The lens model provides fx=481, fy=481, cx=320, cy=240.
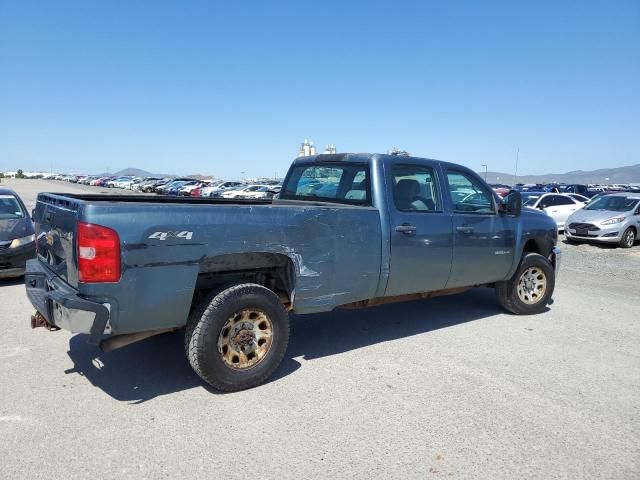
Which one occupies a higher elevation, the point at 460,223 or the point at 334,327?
the point at 460,223

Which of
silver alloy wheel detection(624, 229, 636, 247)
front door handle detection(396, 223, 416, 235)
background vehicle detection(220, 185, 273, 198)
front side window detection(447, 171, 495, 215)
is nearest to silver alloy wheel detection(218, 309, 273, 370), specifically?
front door handle detection(396, 223, 416, 235)

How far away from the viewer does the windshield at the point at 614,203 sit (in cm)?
1448

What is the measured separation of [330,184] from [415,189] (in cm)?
93

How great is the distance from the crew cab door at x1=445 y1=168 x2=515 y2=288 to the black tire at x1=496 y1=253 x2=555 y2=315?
1.16 feet

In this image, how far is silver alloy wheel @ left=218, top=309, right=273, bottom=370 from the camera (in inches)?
149

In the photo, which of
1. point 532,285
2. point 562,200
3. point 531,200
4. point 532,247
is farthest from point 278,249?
point 562,200

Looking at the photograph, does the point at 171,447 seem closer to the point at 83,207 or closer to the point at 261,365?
the point at 261,365

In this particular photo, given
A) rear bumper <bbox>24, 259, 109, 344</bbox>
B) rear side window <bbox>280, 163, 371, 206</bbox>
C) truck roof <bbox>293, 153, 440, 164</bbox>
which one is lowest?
rear bumper <bbox>24, 259, 109, 344</bbox>

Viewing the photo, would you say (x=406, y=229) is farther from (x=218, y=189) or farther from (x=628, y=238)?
(x=218, y=189)

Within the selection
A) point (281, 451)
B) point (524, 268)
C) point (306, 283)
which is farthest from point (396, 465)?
point (524, 268)

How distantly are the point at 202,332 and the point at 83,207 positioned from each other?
1.21 m

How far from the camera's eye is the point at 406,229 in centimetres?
462

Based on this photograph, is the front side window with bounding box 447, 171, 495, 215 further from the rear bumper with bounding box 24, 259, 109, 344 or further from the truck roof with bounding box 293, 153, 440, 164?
the rear bumper with bounding box 24, 259, 109, 344

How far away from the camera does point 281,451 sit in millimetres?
3018
